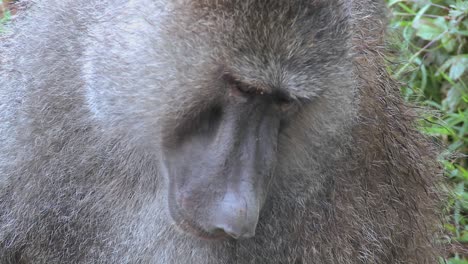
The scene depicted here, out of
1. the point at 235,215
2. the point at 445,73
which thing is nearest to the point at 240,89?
the point at 235,215

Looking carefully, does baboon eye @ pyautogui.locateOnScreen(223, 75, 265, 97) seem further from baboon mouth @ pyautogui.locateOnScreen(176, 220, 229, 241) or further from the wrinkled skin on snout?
baboon mouth @ pyautogui.locateOnScreen(176, 220, 229, 241)

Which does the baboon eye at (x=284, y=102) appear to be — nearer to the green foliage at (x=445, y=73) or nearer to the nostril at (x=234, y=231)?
the nostril at (x=234, y=231)

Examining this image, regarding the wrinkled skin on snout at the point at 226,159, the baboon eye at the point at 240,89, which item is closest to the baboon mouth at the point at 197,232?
the wrinkled skin on snout at the point at 226,159

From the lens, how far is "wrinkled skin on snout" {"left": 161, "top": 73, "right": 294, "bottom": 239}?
8.41 ft

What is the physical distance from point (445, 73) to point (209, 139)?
2514 millimetres

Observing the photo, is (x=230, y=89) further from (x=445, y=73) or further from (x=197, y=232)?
(x=445, y=73)

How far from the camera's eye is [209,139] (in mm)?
2656

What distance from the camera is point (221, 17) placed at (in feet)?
8.46

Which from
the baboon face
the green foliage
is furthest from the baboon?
the green foliage

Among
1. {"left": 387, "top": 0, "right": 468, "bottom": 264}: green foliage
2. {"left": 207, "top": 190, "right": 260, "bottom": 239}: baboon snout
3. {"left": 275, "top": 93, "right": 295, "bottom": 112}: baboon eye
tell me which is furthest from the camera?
{"left": 387, "top": 0, "right": 468, "bottom": 264}: green foliage

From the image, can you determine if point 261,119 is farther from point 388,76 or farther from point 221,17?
point 388,76

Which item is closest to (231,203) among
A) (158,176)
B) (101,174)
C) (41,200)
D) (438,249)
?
(158,176)

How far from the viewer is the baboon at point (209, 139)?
2.61m

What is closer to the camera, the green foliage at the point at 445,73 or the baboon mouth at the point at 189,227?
the baboon mouth at the point at 189,227
